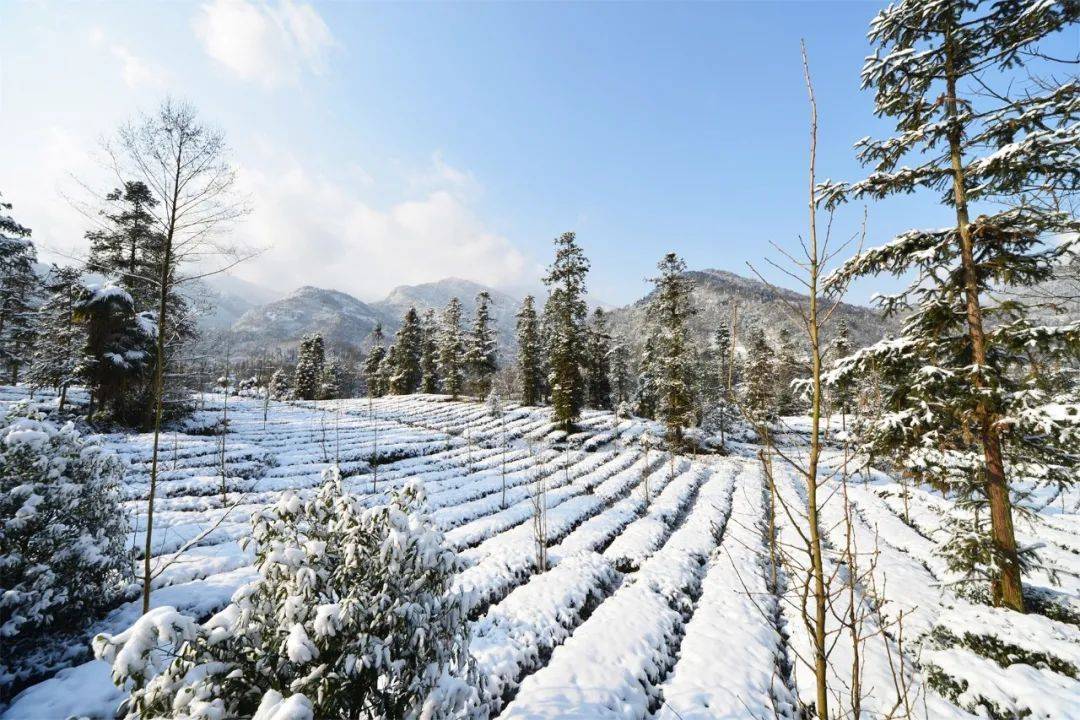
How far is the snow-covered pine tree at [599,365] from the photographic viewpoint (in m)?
45.6

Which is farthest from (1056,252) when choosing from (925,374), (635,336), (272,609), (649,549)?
(635,336)

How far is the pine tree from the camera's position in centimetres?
4191

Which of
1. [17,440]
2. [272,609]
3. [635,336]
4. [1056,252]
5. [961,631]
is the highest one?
[635,336]

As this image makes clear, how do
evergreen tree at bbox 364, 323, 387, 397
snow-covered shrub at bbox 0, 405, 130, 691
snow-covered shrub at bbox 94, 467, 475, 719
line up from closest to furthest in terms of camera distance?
snow-covered shrub at bbox 94, 467, 475, 719
snow-covered shrub at bbox 0, 405, 130, 691
evergreen tree at bbox 364, 323, 387, 397

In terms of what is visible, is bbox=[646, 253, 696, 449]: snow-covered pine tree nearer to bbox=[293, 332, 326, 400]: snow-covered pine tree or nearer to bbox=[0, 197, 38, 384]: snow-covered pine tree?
bbox=[0, 197, 38, 384]: snow-covered pine tree

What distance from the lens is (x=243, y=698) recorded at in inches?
135

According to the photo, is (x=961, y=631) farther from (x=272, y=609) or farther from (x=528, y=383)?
(x=528, y=383)

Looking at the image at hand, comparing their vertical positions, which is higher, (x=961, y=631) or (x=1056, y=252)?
(x=1056, y=252)

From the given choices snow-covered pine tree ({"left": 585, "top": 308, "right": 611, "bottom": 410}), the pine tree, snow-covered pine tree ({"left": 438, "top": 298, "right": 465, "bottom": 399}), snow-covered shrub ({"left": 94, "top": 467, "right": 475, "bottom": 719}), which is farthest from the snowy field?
snow-covered pine tree ({"left": 438, "top": 298, "right": 465, "bottom": 399})

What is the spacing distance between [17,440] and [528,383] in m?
37.5

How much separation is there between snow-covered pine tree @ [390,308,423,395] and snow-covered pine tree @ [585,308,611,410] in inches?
867

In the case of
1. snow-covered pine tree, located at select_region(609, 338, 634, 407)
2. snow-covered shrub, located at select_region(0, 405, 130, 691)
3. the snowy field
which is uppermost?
snow-covered pine tree, located at select_region(609, 338, 634, 407)

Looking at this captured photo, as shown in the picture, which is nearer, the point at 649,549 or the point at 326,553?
the point at 326,553

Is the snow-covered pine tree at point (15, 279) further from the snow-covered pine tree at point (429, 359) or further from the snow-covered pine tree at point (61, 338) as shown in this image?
the snow-covered pine tree at point (429, 359)
